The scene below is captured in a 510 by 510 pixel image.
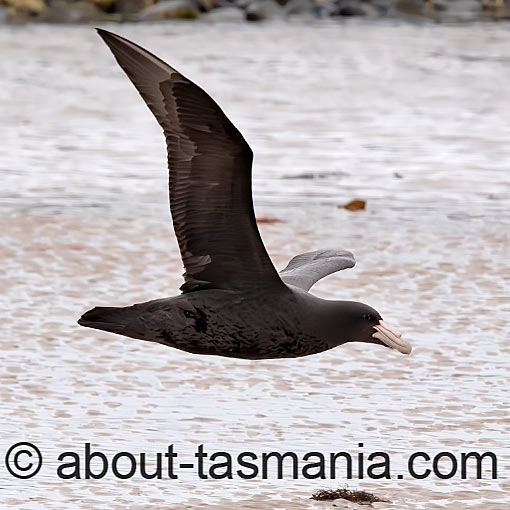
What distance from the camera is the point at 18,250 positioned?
1164 cm

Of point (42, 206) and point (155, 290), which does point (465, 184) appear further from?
point (155, 290)

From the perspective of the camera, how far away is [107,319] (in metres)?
6.26

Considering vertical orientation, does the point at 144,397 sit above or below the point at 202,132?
below

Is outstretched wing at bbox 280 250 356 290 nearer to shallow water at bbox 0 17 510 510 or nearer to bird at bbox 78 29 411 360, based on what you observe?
bird at bbox 78 29 411 360

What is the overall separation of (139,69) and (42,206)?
7349 mm

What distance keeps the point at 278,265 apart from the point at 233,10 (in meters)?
20.0

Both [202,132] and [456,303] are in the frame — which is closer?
[202,132]

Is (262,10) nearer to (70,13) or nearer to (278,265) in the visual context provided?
(70,13)

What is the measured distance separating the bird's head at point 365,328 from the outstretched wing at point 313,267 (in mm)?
471

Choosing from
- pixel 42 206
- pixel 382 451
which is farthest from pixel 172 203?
pixel 42 206

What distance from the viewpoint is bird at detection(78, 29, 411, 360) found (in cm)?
610

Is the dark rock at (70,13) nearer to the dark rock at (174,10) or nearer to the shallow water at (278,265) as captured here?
the dark rock at (174,10)

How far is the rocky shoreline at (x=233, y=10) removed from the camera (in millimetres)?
29438

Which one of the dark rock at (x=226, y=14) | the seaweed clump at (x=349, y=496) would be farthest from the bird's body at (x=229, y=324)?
the dark rock at (x=226, y=14)
